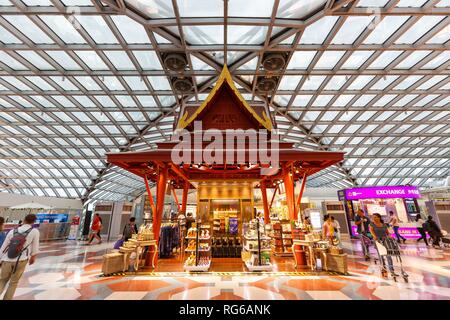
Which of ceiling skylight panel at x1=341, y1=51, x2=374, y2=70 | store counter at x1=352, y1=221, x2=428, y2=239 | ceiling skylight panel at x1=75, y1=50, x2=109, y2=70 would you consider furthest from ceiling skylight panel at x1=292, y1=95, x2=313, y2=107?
ceiling skylight panel at x1=75, y1=50, x2=109, y2=70

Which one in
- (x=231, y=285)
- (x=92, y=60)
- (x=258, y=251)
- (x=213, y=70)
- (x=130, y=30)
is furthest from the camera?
(x=213, y=70)

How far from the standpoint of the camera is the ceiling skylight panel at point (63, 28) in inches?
373

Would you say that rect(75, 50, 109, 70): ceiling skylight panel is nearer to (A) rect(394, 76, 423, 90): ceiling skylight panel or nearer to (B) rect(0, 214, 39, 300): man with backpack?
(B) rect(0, 214, 39, 300): man with backpack

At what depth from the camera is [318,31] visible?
1059cm

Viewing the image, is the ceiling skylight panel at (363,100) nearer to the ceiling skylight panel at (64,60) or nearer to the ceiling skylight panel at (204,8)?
the ceiling skylight panel at (204,8)

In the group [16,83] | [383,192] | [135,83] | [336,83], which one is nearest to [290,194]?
[336,83]

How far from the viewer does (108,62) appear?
12258mm

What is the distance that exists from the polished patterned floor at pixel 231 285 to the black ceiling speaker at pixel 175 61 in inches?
438

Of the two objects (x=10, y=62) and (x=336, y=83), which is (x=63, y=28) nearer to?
(x=10, y=62)

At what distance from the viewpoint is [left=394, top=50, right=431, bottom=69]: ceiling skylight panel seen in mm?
11500

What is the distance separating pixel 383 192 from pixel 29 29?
24.5 meters

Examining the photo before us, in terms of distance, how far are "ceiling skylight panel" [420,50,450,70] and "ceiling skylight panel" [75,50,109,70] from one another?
20747mm

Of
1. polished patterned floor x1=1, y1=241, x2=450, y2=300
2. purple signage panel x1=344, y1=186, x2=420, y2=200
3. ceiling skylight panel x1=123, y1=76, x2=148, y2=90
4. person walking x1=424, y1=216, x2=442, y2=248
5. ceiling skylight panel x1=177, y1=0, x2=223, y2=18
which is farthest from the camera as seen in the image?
purple signage panel x1=344, y1=186, x2=420, y2=200
